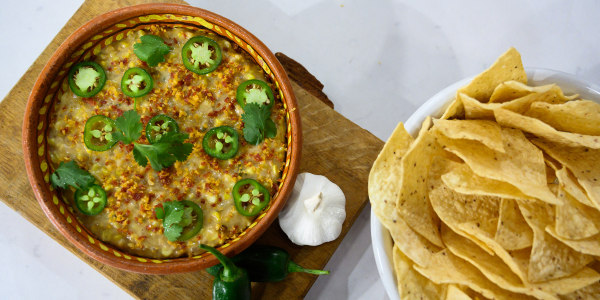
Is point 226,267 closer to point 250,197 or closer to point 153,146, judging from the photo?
point 250,197

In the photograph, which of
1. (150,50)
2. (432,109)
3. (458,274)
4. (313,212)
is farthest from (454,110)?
(150,50)

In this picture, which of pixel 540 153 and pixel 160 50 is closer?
pixel 540 153

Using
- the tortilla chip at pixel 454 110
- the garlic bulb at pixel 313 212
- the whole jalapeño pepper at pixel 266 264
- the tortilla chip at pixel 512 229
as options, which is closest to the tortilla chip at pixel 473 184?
the tortilla chip at pixel 512 229

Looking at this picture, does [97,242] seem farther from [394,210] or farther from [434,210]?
[434,210]

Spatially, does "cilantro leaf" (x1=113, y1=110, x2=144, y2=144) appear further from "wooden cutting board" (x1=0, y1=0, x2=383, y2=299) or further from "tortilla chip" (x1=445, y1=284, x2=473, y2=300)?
"tortilla chip" (x1=445, y1=284, x2=473, y2=300)

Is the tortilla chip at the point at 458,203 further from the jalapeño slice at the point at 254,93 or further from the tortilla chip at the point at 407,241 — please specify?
the jalapeño slice at the point at 254,93

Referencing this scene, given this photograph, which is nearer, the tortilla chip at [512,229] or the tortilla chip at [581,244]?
the tortilla chip at [581,244]

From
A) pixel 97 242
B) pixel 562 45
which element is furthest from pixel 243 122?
pixel 562 45

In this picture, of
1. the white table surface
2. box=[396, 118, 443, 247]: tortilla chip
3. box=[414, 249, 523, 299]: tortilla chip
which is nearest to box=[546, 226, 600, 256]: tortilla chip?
box=[414, 249, 523, 299]: tortilla chip
